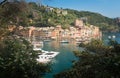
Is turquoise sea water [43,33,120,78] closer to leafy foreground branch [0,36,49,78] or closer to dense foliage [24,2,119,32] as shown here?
leafy foreground branch [0,36,49,78]

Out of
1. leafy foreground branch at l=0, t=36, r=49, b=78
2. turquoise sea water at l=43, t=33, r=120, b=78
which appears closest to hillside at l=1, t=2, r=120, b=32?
turquoise sea water at l=43, t=33, r=120, b=78

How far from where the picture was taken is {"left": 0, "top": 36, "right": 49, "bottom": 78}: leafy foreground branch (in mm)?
9281

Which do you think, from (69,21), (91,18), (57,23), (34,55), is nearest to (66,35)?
(57,23)

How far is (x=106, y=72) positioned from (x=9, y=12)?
298cm

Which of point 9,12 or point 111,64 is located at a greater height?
point 9,12

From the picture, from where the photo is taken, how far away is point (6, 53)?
32.6ft

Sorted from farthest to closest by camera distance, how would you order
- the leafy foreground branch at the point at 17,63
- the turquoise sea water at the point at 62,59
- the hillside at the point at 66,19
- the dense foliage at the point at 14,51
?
1. the hillside at the point at 66,19
2. the turquoise sea water at the point at 62,59
3. the leafy foreground branch at the point at 17,63
4. the dense foliage at the point at 14,51

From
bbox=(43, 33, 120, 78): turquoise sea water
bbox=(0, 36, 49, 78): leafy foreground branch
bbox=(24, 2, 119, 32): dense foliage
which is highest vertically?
bbox=(24, 2, 119, 32): dense foliage

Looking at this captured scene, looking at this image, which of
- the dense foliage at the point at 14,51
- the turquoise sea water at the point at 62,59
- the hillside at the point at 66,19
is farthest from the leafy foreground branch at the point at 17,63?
the hillside at the point at 66,19

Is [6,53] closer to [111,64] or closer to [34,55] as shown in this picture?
[34,55]

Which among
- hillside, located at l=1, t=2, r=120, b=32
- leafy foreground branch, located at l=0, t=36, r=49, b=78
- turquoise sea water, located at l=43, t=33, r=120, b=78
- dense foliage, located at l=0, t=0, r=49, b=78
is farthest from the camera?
hillside, located at l=1, t=2, r=120, b=32

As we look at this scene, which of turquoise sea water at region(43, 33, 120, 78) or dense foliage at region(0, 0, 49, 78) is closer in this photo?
dense foliage at region(0, 0, 49, 78)

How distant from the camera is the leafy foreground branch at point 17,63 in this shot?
928 centimetres

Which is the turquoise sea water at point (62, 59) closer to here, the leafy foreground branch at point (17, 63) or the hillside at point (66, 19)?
the leafy foreground branch at point (17, 63)
